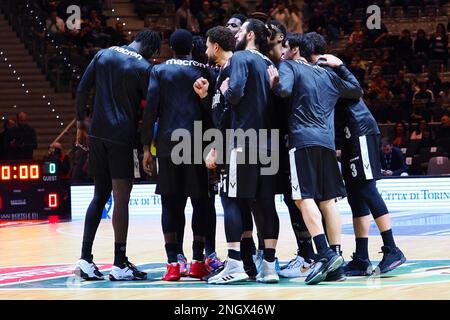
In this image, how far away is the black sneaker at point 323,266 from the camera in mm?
7809

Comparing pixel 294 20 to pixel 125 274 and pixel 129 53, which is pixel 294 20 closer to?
pixel 129 53

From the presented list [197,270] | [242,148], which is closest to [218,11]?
[197,270]

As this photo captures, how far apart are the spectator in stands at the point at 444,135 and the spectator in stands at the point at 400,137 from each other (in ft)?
1.92

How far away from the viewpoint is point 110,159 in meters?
8.55

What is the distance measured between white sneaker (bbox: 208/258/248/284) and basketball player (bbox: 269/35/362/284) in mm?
535

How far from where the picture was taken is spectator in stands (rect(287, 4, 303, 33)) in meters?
22.1

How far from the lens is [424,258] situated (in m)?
9.55

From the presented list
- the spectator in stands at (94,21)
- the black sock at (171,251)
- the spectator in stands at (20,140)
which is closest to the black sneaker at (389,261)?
the black sock at (171,251)

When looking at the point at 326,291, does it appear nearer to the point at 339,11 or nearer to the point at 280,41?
the point at 280,41

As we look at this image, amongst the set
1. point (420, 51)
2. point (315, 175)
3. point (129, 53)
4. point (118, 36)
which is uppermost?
point (118, 36)

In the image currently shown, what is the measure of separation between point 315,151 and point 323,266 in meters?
0.92

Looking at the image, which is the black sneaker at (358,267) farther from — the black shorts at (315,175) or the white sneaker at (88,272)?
the white sneaker at (88,272)

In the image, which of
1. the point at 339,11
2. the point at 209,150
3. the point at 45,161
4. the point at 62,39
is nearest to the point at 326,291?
the point at 209,150

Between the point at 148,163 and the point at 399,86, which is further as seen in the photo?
the point at 399,86
